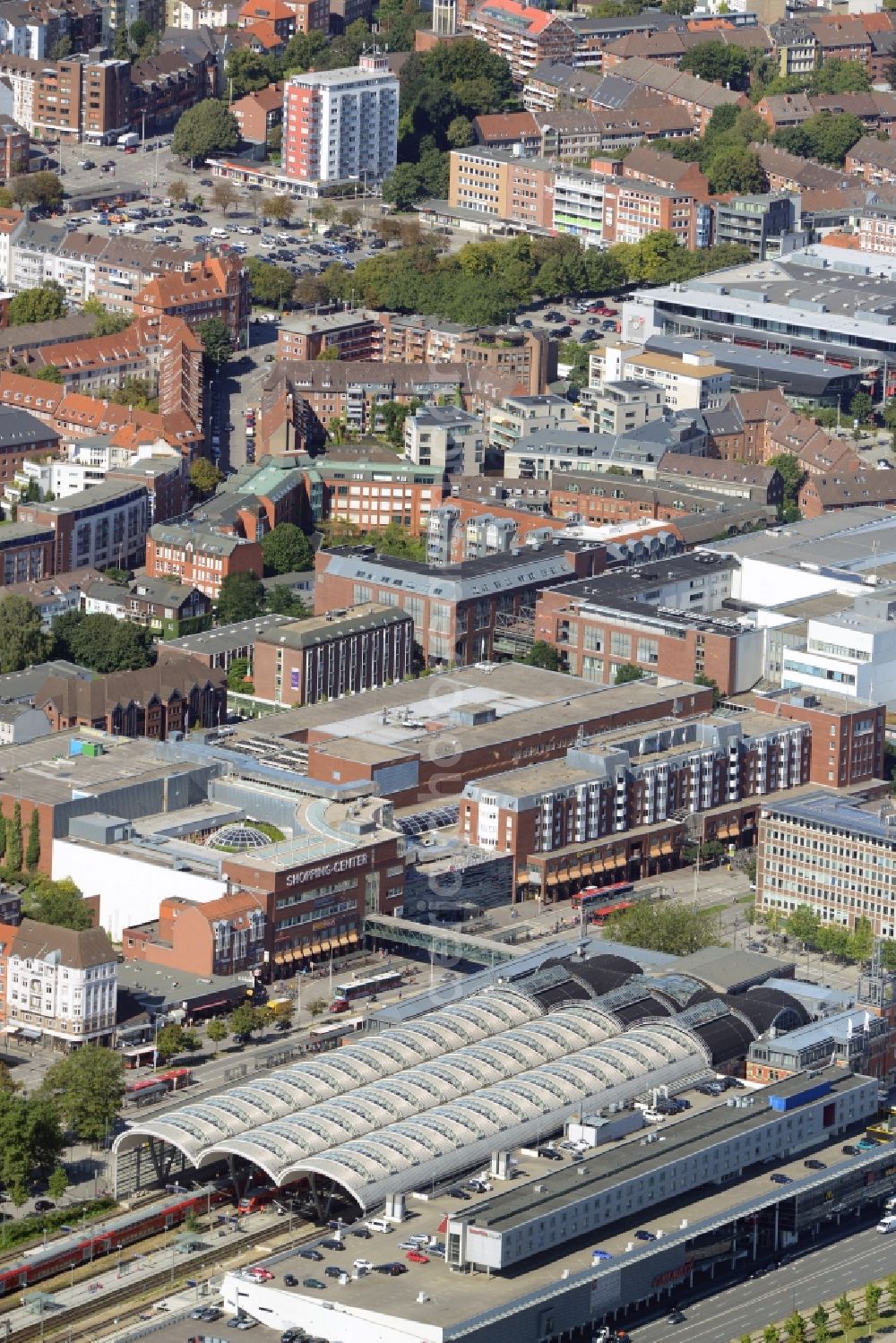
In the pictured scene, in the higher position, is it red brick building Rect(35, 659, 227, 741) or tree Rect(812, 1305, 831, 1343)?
red brick building Rect(35, 659, 227, 741)

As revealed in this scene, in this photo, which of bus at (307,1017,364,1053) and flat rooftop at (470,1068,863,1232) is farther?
bus at (307,1017,364,1053)

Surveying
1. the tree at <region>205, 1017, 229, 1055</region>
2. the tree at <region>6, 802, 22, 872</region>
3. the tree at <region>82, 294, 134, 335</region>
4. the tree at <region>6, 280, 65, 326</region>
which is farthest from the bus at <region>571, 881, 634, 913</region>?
the tree at <region>6, 280, 65, 326</region>

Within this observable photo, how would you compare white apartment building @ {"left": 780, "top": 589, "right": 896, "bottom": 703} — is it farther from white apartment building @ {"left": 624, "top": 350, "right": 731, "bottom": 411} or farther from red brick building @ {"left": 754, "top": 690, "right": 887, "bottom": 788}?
white apartment building @ {"left": 624, "top": 350, "right": 731, "bottom": 411}

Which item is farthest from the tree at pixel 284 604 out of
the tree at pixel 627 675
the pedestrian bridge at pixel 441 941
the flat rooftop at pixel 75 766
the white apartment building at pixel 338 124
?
the white apartment building at pixel 338 124

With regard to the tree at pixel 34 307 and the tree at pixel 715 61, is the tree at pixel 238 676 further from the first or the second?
the tree at pixel 715 61

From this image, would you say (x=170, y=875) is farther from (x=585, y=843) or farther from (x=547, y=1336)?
(x=547, y=1336)

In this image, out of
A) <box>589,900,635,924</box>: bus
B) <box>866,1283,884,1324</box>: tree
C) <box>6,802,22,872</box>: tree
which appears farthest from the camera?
<box>6,802,22,872</box>: tree
